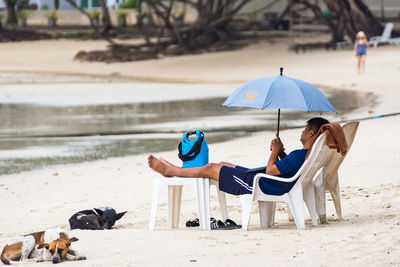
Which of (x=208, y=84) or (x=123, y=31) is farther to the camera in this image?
(x=123, y=31)

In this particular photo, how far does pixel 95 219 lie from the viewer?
22.7 ft

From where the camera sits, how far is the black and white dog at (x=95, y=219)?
6.88m

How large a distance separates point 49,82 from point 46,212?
66.8 feet

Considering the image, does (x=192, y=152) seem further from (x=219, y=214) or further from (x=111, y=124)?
(x=111, y=124)

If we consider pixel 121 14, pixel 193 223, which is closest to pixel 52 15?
pixel 121 14

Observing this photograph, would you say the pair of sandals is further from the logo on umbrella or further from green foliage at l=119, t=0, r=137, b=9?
green foliage at l=119, t=0, r=137, b=9

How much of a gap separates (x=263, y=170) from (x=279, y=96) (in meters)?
0.62

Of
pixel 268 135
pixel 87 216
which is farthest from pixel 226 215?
pixel 268 135

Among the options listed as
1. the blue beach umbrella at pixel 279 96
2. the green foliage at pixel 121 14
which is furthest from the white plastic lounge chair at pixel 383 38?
the blue beach umbrella at pixel 279 96

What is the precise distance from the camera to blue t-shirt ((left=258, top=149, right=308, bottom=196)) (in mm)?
6309

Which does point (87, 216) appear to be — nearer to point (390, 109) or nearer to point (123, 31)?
point (390, 109)

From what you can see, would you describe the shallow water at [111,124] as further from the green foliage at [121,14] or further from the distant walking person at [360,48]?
the green foliage at [121,14]

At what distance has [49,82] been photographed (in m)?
28.0

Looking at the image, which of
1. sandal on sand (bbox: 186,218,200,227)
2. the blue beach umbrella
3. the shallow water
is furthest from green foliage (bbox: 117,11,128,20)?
sandal on sand (bbox: 186,218,200,227)
